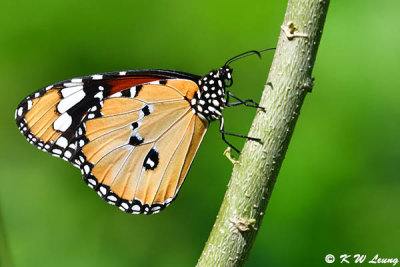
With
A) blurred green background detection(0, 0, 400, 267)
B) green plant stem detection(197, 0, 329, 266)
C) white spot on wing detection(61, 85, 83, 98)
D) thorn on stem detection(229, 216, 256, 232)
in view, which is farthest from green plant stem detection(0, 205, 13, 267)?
blurred green background detection(0, 0, 400, 267)

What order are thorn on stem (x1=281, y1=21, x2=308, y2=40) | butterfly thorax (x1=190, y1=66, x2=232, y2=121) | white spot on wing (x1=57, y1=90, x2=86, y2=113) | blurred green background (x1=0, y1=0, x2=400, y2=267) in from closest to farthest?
thorn on stem (x1=281, y1=21, x2=308, y2=40) → butterfly thorax (x1=190, y1=66, x2=232, y2=121) → white spot on wing (x1=57, y1=90, x2=86, y2=113) → blurred green background (x1=0, y1=0, x2=400, y2=267)

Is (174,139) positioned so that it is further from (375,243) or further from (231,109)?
(375,243)

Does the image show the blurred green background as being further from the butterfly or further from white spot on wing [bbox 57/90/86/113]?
white spot on wing [bbox 57/90/86/113]

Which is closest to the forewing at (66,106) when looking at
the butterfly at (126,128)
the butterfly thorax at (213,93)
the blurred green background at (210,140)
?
the butterfly at (126,128)

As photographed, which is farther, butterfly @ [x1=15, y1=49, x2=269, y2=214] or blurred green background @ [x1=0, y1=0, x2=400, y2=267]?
blurred green background @ [x1=0, y1=0, x2=400, y2=267]

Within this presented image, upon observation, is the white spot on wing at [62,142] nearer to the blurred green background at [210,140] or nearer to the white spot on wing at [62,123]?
the white spot on wing at [62,123]
